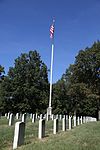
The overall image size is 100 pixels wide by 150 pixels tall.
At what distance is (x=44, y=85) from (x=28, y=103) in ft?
19.1

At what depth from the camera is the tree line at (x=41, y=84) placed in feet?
175

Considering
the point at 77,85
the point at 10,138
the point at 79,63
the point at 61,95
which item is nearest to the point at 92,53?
the point at 79,63

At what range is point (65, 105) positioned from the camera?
69750mm

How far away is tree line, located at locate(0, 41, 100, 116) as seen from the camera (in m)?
53.4

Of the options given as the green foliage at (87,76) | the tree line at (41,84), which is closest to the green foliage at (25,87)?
the tree line at (41,84)

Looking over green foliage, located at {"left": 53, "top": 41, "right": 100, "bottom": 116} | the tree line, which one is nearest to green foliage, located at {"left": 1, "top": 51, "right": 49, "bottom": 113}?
the tree line

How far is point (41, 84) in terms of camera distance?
199ft

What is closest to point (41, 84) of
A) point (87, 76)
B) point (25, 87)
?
point (25, 87)

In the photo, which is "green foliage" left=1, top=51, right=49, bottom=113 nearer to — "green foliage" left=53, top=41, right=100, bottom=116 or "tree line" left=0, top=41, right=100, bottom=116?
"tree line" left=0, top=41, right=100, bottom=116

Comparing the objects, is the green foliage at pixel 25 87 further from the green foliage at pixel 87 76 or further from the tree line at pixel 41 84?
the green foliage at pixel 87 76

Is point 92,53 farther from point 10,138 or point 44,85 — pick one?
point 10,138

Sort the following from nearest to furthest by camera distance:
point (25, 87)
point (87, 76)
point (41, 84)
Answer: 1. point (87, 76)
2. point (25, 87)
3. point (41, 84)

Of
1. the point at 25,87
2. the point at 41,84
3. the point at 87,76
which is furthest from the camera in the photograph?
the point at 41,84

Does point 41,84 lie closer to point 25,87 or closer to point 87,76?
point 25,87
